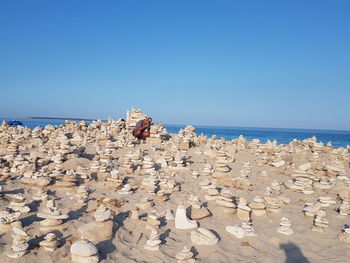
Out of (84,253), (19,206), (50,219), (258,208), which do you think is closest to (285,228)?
(258,208)

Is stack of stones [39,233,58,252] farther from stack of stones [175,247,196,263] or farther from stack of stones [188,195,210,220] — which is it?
stack of stones [188,195,210,220]

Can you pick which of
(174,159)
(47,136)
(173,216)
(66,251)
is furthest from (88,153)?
(66,251)

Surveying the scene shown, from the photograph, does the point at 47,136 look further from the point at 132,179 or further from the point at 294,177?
the point at 294,177

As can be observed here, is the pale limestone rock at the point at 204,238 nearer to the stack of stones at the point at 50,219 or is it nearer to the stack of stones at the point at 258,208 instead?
the stack of stones at the point at 258,208

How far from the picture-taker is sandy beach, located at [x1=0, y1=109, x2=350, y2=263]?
505cm

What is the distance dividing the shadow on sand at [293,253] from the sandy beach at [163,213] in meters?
0.02

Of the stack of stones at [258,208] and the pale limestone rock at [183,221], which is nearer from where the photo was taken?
the pale limestone rock at [183,221]

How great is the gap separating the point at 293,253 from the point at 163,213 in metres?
2.86

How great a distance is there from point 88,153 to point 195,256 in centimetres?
814

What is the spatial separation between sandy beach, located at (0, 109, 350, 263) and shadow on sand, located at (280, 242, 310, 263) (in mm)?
21

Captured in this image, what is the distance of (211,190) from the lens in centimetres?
783

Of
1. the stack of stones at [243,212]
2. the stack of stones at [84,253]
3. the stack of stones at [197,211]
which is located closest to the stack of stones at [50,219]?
the stack of stones at [84,253]

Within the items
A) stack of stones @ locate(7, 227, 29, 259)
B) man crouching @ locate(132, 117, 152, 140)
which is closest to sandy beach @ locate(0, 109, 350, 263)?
stack of stones @ locate(7, 227, 29, 259)

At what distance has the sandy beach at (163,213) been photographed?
5051mm
